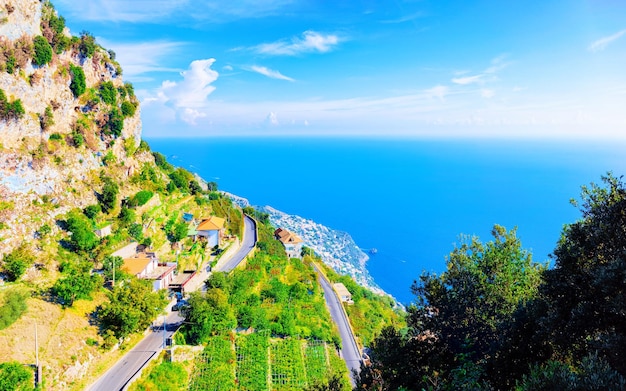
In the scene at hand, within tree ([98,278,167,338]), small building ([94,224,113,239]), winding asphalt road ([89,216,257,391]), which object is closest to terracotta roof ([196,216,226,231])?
small building ([94,224,113,239])

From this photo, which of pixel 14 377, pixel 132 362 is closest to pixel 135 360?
pixel 132 362

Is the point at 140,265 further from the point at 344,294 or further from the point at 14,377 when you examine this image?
the point at 344,294

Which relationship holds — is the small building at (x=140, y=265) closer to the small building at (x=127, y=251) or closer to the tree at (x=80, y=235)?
the small building at (x=127, y=251)

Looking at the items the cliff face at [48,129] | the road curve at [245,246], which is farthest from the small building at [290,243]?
the cliff face at [48,129]

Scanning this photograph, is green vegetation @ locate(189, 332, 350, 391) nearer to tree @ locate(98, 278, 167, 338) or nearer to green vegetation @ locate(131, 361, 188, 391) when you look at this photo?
green vegetation @ locate(131, 361, 188, 391)

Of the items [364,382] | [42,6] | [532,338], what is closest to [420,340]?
[364,382]

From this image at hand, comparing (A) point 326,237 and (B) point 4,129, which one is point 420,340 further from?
(A) point 326,237
